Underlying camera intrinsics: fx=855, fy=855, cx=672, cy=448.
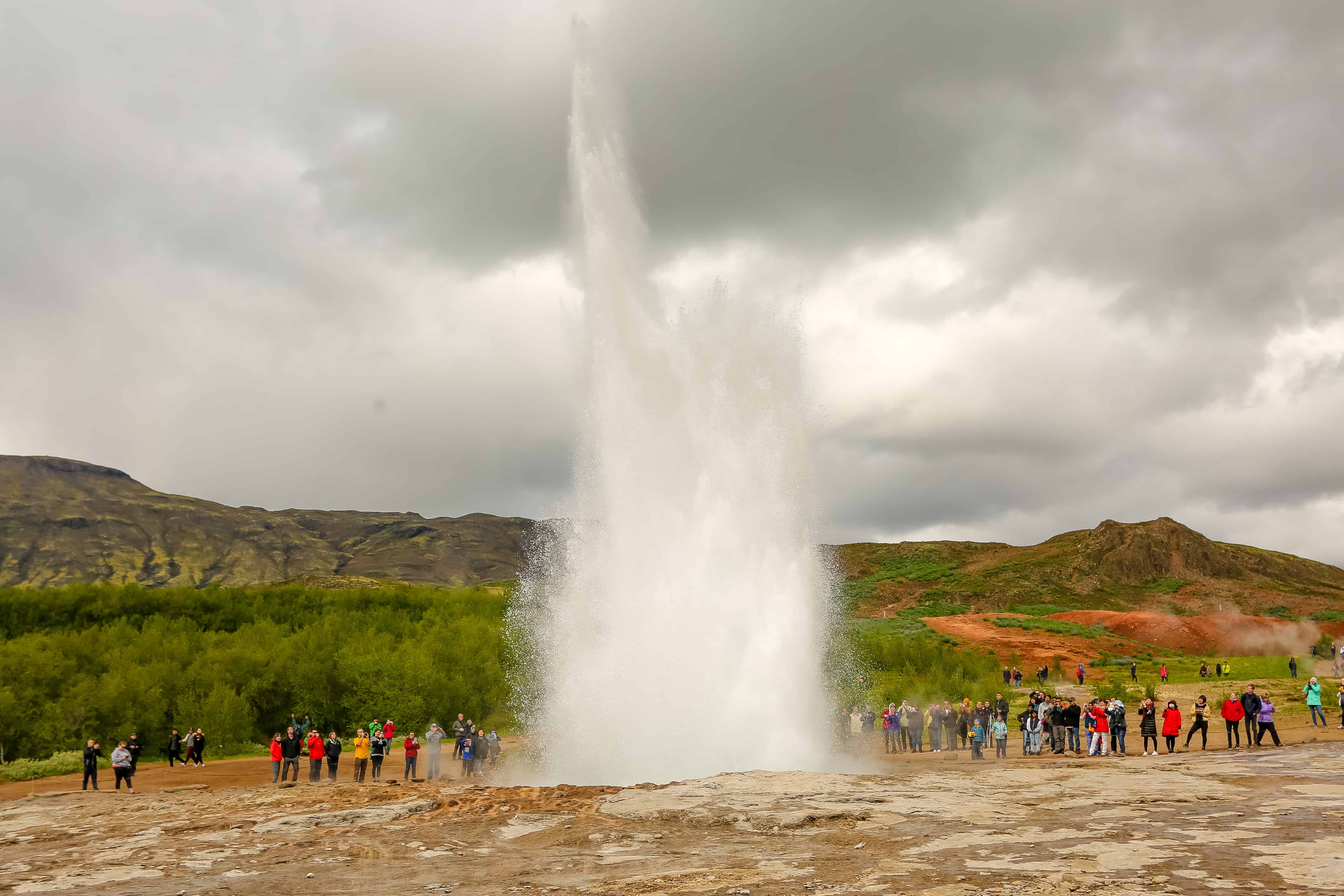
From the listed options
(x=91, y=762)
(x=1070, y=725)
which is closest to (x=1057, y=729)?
(x=1070, y=725)

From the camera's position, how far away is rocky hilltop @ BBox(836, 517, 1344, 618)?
332ft

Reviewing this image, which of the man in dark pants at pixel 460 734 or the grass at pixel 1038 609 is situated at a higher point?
the grass at pixel 1038 609

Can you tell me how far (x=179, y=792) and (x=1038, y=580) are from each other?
107775 millimetres

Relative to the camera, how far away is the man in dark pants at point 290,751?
87.1 ft

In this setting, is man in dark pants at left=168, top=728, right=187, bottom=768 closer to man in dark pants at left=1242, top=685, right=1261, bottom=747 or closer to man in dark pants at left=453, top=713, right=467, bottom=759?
man in dark pants at left=453, top=713, right=467, bottom=759

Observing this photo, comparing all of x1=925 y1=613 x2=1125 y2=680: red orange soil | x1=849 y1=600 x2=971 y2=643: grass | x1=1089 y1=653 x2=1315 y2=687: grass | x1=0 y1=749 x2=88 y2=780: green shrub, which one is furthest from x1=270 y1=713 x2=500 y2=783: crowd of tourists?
x1=925 y1=613 x2=1125 y2=680: red orange soil

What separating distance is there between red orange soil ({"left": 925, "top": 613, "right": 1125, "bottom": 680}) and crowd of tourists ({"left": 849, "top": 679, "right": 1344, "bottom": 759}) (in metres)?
30.0

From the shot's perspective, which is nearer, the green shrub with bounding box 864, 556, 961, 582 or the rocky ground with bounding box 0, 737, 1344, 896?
the rocky ground with bounding box 0, 737, 1344, 896

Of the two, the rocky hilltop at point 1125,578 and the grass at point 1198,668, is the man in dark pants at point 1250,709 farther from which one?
the rocky hilltop at point 1125,578

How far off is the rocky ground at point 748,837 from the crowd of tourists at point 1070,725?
10.8ft

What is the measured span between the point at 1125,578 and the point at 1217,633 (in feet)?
119

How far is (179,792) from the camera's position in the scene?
78.4 ft

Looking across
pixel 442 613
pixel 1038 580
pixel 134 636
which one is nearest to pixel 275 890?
pixel 134 636

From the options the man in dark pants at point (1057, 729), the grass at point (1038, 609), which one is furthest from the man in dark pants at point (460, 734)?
the grass at point (1038, 609)
